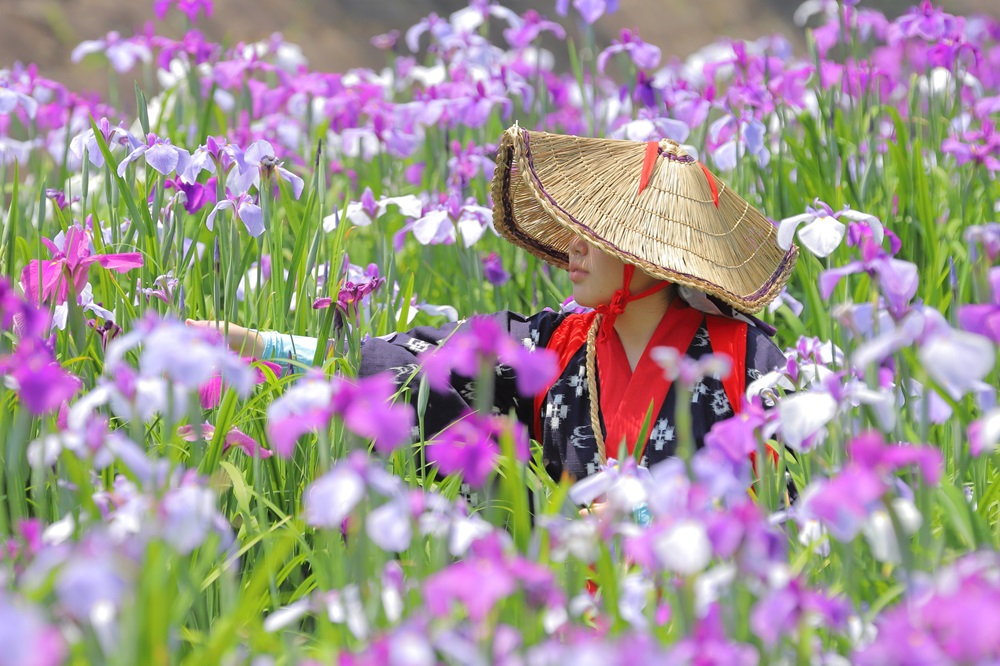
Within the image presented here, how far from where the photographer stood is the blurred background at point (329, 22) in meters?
7.83

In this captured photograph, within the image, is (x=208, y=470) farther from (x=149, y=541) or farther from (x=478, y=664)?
(x=478, y=664)

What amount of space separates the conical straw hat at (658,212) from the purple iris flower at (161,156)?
661 mm

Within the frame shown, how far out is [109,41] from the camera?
162 inches

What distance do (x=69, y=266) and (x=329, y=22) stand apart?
7.37 m

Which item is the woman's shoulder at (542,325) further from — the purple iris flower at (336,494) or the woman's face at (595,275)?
the purple iris flower at (336,494)

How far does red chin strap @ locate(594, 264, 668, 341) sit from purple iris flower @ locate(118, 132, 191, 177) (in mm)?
860

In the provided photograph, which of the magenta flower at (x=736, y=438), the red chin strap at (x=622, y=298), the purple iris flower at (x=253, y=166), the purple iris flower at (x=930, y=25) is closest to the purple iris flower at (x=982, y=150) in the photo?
the purple iris flower at (x=930, y=25)

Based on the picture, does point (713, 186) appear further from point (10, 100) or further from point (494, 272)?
point (10, 100)

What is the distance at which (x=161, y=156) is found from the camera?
214 cm

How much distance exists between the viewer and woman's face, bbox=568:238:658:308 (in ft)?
7.63

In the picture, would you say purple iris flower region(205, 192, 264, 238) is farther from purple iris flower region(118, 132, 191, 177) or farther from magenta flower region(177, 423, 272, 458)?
magenta flower region(177, 423, 272, 458)

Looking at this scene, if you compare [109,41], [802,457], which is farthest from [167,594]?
[109,41]

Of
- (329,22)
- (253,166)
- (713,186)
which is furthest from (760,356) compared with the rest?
(329,22)

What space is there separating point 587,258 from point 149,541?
4.64ft
